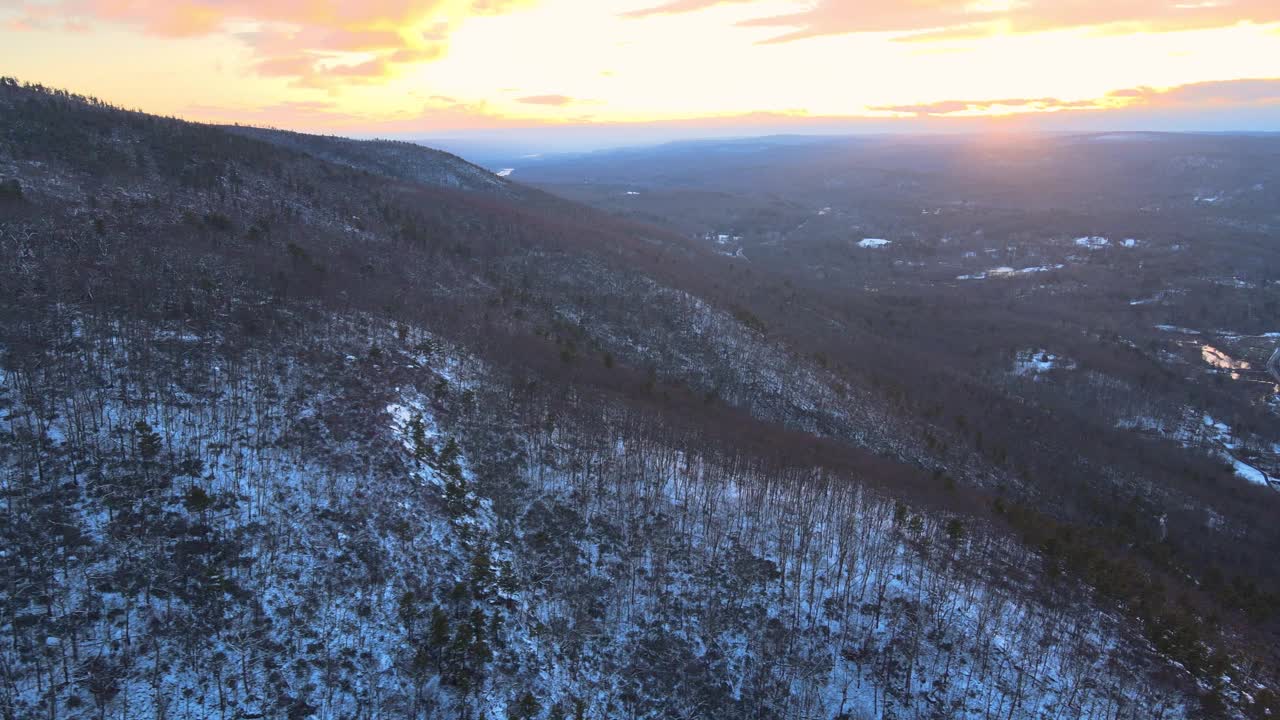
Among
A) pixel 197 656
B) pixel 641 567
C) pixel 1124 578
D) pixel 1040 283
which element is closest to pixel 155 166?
pixel 197 656

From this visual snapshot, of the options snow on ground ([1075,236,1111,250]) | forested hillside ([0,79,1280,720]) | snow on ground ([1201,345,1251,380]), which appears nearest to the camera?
forested hillside ([0,79,1280,720])

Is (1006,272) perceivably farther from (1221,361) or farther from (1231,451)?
(1231,451)

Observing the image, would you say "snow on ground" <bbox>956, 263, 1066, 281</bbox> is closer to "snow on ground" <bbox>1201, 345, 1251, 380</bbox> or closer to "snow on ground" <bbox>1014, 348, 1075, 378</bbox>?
"snow on ground" <bbox>1201, 345, 1251, 380</bbox>

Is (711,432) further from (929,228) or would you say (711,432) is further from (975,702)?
(929,228)

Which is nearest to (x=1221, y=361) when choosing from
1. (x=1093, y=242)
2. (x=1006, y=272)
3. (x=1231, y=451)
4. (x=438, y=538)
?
(x=1231, y=451)

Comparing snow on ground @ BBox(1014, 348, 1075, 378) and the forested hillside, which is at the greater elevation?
the forested hillside

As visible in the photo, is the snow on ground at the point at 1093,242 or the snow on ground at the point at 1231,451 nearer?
the snow on ground at the point at 1231,451

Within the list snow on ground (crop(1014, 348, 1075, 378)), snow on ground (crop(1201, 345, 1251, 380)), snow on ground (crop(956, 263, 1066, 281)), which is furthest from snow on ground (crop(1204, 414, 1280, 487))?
snow on ground (crop(956, 263, 1066, 281))

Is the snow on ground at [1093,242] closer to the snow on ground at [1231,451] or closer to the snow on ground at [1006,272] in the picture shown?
the snow on ground at [1006,272]

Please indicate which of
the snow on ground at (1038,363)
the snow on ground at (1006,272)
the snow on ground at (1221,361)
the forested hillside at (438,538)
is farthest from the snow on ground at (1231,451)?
the snow on ground at (1006,272)
